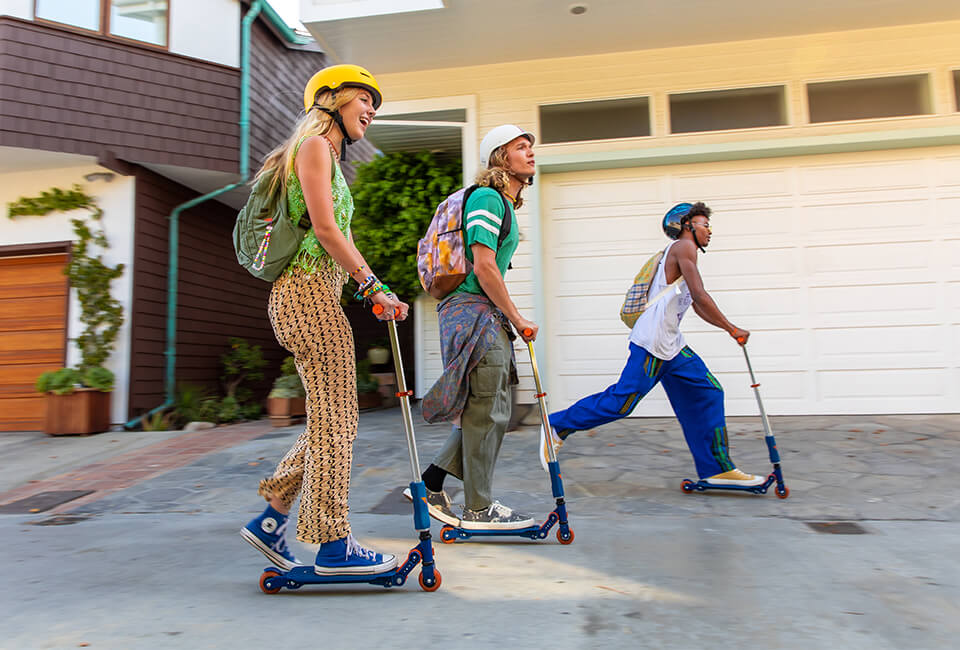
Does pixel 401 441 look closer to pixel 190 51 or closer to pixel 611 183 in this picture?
Answer: pixel 611 183

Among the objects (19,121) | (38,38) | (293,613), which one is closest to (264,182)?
(293,613)

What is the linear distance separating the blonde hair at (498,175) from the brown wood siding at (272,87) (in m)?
5.88

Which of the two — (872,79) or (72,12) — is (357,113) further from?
(72,12)

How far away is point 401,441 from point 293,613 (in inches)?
138

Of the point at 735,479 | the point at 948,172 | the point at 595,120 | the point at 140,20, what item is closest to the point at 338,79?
the point at 735,479

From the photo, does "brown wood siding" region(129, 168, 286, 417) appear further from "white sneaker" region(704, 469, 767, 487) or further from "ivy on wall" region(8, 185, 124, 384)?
"white sneaker" region(704, 469, 767, 487)

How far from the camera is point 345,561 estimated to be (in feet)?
7.43

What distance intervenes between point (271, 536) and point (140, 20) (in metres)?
8.11

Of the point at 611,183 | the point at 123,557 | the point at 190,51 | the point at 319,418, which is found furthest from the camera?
the point at 190,51

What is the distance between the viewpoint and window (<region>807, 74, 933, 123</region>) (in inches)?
241

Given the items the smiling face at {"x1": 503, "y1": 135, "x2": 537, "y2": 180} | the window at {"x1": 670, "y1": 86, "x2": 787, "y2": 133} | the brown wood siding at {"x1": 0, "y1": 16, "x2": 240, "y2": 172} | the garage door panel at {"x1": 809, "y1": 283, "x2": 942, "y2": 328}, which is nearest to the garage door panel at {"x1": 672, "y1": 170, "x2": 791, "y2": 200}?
the window at {"x1": 670, "y1": 86, "x2": 787, "y2": 133}

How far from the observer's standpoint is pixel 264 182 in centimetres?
230

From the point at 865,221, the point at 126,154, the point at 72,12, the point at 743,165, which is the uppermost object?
the point at 72,12

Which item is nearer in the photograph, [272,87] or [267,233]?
[267,233]
